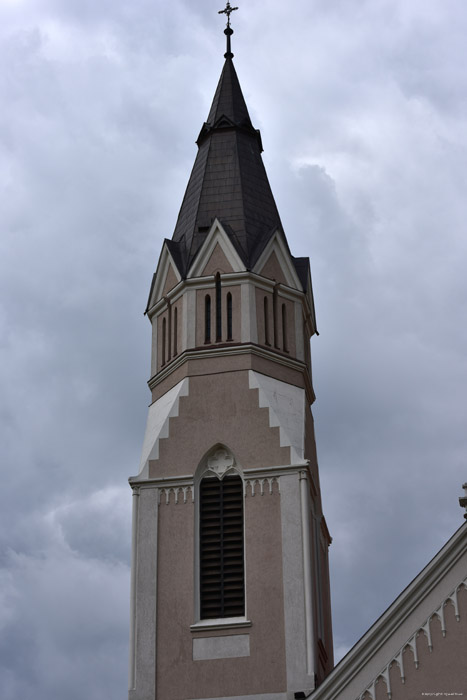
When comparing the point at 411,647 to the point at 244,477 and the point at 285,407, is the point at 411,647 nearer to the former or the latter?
the point at 244,477

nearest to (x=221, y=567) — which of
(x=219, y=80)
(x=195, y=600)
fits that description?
(x=195, y=600)

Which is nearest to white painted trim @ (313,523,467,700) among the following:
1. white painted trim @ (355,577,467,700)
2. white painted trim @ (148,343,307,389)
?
white painted trim @ (355,577,467,700)

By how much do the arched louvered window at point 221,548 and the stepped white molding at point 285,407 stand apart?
1388 millimetres

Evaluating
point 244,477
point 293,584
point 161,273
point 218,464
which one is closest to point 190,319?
point 161,273

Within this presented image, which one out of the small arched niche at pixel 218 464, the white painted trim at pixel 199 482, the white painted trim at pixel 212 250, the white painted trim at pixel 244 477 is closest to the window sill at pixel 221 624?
the white painted trim at pixel 199 482

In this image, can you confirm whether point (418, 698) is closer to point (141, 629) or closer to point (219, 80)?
point (141, 629)

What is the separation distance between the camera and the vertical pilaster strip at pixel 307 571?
82.8 ft

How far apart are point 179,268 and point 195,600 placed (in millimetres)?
8424

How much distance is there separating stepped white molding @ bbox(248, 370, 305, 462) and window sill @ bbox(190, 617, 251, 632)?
360 cm

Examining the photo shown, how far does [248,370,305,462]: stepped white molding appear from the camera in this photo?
91.4 ft

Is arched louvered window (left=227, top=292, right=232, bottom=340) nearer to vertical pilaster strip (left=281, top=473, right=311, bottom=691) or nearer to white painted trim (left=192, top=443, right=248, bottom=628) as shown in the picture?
white painted trim (left=192, top=443, right=248, bottom=628)

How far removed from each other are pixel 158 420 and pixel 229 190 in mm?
6653

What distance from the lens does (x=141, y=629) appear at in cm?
2619

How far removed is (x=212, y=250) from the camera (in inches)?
1217
